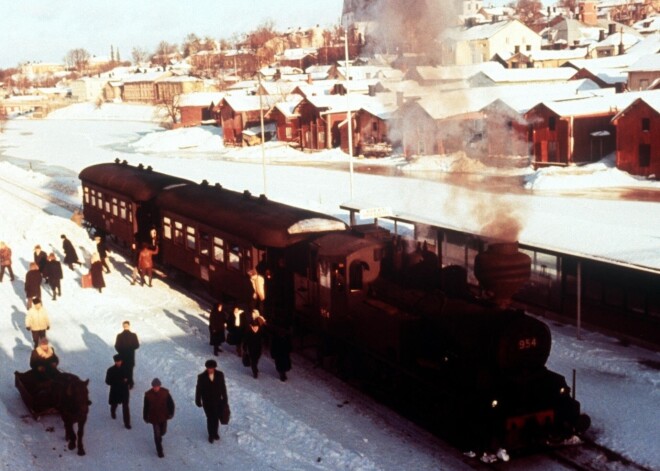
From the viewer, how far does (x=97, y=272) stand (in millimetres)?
24375

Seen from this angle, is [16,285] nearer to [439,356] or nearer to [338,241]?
[338,241]

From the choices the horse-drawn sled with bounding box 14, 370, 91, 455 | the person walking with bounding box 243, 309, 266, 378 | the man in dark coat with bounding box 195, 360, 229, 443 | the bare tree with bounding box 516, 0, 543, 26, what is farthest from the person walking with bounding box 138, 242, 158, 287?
the bare tree with bounding box 516, 0, 543, 26

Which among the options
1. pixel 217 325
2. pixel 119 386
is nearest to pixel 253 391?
pixel 217 325

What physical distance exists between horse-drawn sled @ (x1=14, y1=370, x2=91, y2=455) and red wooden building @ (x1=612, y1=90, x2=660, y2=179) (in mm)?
43522

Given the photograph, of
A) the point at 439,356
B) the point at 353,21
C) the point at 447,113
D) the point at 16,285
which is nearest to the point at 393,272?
the point at 439,356

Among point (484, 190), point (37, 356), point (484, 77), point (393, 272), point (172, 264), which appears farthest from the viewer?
point (484, 77)

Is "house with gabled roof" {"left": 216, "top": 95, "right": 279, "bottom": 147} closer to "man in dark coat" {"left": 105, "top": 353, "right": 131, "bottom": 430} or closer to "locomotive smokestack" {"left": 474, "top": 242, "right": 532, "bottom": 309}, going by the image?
"man in dark coat" {"left": 105, "top": 353, "right": 131, "bottom": 430}

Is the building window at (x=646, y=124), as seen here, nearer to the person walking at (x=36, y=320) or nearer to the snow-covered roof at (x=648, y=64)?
the snow-covered roof at (x=648, y=64)

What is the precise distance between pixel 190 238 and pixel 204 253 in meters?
1.30

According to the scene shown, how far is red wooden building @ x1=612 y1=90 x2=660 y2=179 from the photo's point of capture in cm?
4859

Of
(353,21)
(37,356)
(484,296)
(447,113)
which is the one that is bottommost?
(37,356)

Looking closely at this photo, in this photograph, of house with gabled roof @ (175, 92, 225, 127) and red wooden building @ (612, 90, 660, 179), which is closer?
red wooden building @ (612, 90, 660, 179)

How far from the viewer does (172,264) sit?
1000 inches

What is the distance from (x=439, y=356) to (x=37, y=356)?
25.6 ft
